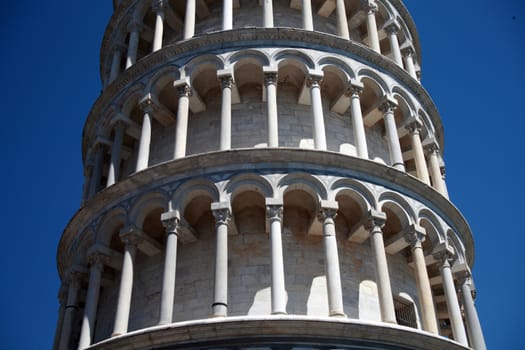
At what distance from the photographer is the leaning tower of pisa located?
1452 cm

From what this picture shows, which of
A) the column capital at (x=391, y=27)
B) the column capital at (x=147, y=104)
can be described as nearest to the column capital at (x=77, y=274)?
the column capital at (x=147, y=104)

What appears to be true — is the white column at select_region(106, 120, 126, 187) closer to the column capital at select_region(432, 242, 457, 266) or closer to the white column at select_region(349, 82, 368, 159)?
the white column at select_region(349, 82, 368, 159)

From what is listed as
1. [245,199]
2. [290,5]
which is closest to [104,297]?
[245,199]

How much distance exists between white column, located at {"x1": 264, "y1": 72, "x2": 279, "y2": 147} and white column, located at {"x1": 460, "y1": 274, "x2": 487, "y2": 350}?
19.7 ft

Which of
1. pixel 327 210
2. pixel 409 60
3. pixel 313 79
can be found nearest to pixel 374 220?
pixel 327 210

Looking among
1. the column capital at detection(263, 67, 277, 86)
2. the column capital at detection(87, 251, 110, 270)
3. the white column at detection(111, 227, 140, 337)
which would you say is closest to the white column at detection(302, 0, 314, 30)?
the column capital at detection(263, 67, 277, 86)

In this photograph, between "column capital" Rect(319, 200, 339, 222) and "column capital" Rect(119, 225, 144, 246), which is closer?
"column capital" Rect(319, 200, 339, 222)

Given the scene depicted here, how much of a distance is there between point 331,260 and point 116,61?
11093mm

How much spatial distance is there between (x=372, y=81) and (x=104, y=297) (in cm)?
914

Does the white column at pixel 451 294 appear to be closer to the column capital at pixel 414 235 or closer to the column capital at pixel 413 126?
the column capital at pixel 414 235

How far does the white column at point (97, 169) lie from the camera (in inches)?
764

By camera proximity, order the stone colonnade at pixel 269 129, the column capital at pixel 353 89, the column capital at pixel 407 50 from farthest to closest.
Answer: the column capital at pixel 407 50 < the column capital at pixel 353 89 < the stone colonnade at pixel 269 129

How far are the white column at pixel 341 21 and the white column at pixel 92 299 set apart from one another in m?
9.17

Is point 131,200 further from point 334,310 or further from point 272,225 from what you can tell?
point 334,310
